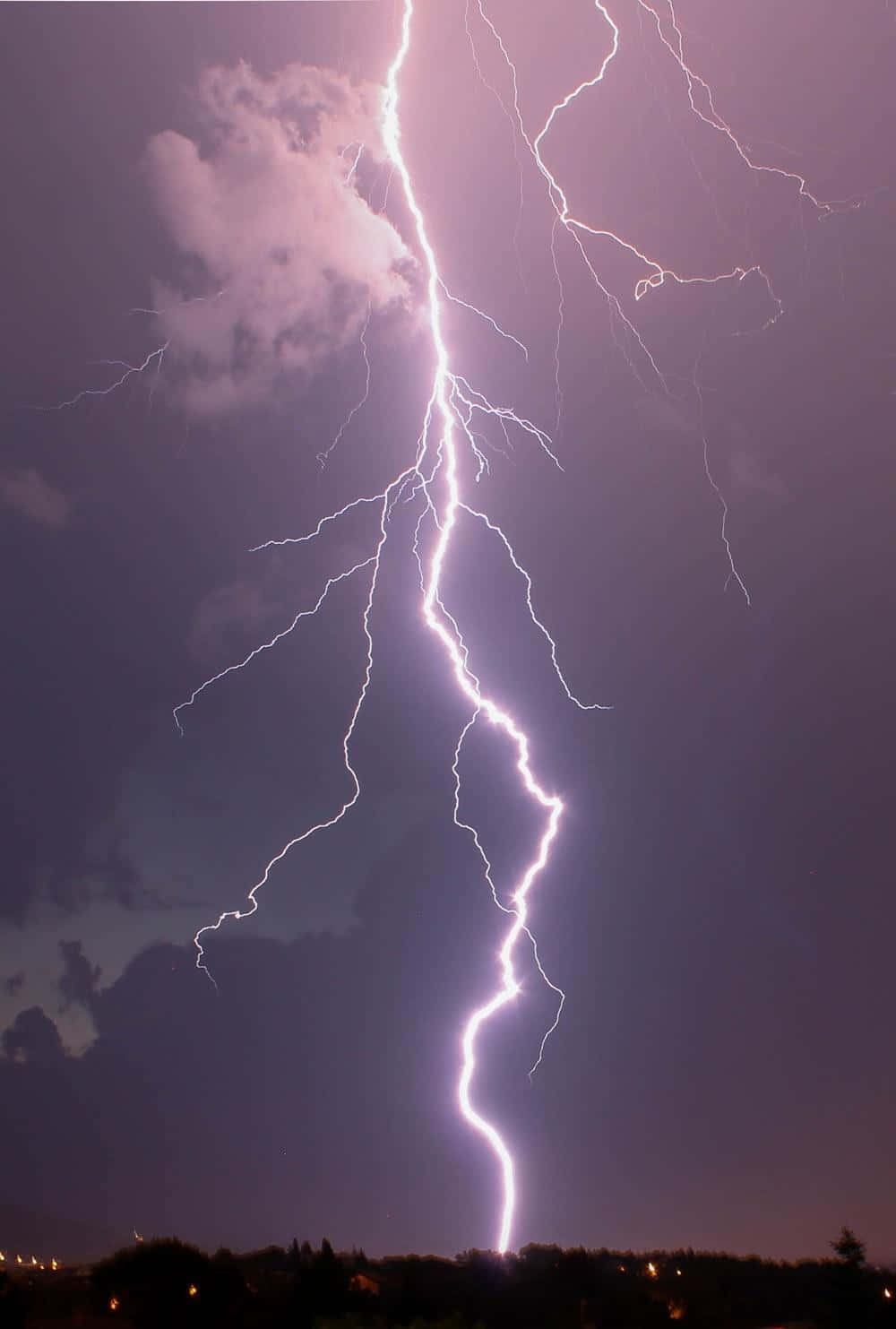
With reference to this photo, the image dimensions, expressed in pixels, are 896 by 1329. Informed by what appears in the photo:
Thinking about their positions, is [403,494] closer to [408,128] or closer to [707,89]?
[408,128]

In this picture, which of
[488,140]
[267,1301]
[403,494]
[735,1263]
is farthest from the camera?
[735,1263]

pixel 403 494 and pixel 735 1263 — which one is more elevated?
pixel 403 494

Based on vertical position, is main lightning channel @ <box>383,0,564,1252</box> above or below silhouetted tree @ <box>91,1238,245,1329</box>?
above

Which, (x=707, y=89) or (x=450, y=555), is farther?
Result: (x=450, y=555)

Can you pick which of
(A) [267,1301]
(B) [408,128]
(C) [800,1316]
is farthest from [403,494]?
(C) [800,1316]

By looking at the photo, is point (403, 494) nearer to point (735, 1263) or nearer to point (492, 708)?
point (492, 708)

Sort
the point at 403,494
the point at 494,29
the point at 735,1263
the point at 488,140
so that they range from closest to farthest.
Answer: the point at 494,29 < the point at 488,140 < the point at 403,494 < the point at 735,1263

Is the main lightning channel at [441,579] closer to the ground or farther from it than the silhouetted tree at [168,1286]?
farther from it

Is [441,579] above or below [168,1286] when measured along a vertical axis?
above

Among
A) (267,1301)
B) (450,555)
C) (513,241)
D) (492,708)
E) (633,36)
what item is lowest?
(267,1301)
